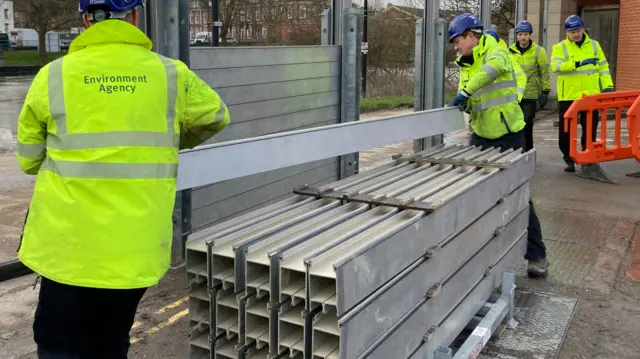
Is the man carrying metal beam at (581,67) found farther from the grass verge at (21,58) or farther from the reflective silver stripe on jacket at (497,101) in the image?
the grass verge at (21,58)

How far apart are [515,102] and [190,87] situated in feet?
11.4

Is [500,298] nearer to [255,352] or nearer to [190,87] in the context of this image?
[255,352]

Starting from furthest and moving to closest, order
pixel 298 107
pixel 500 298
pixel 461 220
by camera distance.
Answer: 1. pixel 298 107
2. pixel 500 298
3. pixel 461 220

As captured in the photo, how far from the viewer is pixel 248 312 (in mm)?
2764

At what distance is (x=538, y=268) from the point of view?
211 inches

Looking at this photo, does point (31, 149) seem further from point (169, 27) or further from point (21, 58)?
point (21, 58)

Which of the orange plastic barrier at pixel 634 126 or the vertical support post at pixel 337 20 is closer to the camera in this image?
the vertical support post at pixel 337 20

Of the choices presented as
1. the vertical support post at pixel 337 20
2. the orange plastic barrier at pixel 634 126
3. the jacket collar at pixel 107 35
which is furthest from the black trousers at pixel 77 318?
the orange plastic barrier at pixel 634 126

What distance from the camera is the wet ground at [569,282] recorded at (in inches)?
167

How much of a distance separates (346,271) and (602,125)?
7.45 metres

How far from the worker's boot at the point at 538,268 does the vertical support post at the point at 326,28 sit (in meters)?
3.05

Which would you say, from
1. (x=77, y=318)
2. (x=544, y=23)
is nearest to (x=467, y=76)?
(x=77, y=318)

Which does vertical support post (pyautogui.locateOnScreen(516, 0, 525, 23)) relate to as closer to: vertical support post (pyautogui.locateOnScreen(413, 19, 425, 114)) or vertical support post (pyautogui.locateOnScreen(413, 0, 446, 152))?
vertical support post (pyautogui.locateOnScreen(413, 0, 446, 152))

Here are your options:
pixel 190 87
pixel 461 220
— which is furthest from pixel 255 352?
pixel 461 220
